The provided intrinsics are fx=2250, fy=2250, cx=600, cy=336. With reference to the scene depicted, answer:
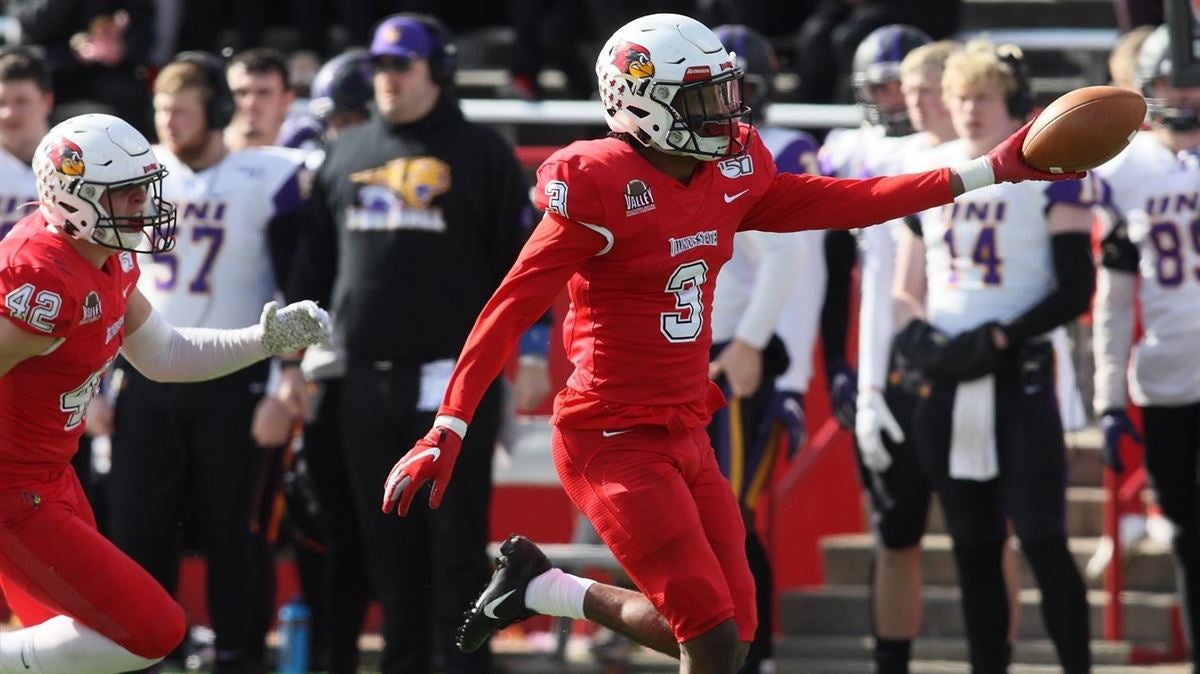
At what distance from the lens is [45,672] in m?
5.89

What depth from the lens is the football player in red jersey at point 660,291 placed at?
538 centimetres

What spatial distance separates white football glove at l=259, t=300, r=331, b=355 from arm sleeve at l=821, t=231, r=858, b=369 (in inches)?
94.8

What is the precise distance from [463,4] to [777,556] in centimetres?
374

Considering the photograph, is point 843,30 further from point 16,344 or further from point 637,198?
point 16,344

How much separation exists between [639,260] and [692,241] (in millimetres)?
146

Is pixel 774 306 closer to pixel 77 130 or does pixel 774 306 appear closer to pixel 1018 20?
pixel 77 130

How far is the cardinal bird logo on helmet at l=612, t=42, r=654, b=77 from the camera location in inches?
215

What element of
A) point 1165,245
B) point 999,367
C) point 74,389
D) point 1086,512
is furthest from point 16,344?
point 1086,512

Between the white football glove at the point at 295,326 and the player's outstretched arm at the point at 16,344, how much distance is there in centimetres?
56

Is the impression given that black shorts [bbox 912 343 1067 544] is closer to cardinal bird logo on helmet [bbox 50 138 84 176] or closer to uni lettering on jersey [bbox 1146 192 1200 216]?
uni lettering on jersey [bbox 1146 192 1200 216]

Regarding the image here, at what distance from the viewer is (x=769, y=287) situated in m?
7.15

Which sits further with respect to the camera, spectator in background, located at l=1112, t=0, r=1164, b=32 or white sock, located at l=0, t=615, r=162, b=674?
spectator in background, located at l=1112, t=0, r=1164, b=32

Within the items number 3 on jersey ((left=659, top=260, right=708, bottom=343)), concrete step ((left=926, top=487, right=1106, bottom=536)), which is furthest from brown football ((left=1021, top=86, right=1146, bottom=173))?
concrete step ((left=926, top=487, right=1106, bottom=536))

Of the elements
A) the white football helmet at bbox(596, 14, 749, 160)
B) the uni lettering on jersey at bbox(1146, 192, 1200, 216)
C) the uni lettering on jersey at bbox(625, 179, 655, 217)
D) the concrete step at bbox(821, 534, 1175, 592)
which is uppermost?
the white football helmet at bbox(596, 14, 749, 160)
